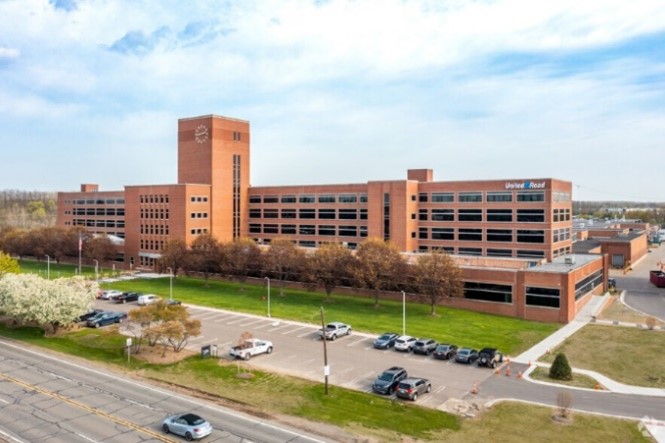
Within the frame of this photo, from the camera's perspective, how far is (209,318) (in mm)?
61344

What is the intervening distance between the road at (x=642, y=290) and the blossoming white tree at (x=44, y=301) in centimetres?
6449

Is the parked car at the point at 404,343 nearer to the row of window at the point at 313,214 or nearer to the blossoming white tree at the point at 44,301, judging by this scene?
the blossoming white tree at the point at 44,301

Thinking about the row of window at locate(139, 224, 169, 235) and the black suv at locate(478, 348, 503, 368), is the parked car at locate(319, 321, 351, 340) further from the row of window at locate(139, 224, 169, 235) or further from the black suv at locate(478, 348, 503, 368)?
the row of window at locate(139, 224, 169, 235)

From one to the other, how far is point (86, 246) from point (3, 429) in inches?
3245

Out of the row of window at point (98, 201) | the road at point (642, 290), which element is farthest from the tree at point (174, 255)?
the road at point (642, 290)

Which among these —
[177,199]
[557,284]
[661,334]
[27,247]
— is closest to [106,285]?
[177,199]

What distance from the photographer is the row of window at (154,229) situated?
104m

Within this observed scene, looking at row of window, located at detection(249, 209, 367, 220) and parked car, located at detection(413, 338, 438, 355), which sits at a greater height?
row of window, located at detection(249, 209, 367, 220)

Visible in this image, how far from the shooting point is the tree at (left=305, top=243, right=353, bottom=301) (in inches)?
2803

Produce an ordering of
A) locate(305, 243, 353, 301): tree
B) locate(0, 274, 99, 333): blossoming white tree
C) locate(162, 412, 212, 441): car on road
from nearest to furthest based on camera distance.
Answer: locate(162, 412, 212, 441): car on road < locate(0, 274, 99, 333): blossoming white tree < locate(305, 243, 353, 301): tree

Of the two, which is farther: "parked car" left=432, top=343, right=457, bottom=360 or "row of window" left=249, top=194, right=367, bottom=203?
"row of window" left=249, top=194, right=367, bottom=203

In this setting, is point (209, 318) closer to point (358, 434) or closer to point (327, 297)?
point (327, 297)

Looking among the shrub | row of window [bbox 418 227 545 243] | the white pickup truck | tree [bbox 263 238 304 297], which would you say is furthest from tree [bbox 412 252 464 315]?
row of window [bbox 418 227 545 243]

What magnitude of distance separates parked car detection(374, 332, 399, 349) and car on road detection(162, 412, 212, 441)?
2138cm
